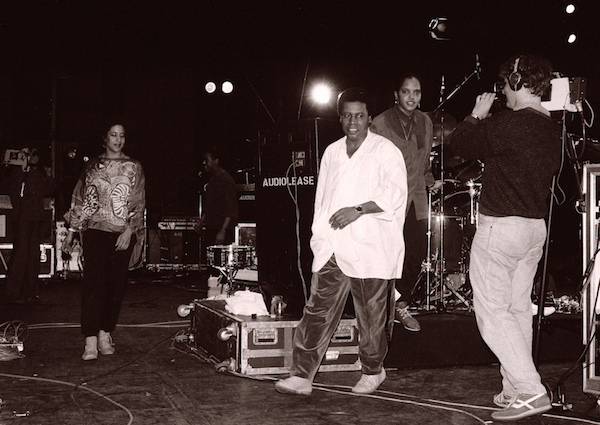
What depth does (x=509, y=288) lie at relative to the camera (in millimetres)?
3762

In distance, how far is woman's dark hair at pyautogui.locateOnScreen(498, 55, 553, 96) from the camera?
3.66 meters

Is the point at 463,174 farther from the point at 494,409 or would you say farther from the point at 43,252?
the point at 43,252

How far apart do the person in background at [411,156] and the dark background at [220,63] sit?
2.20 m

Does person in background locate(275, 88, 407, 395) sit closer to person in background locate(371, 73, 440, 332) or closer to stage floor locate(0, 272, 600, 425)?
stage floor locate(0, 272, 600, 425)

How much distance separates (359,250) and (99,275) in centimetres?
212

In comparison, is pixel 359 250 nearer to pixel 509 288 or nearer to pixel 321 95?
pixel 509 288

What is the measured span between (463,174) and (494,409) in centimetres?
175

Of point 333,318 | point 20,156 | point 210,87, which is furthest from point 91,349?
point 210,87

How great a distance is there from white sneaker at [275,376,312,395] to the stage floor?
0.05m

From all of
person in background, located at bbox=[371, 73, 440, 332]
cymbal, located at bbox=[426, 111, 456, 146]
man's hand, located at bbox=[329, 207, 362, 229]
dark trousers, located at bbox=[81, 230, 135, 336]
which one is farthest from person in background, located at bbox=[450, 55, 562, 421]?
cymbal, located at bbox=[426, 111, 456, 146]

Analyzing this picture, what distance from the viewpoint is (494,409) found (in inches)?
155

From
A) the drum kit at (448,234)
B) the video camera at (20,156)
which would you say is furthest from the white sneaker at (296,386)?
the video camera at (20,156)

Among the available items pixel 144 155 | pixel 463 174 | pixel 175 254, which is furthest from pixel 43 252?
pixel 463 174

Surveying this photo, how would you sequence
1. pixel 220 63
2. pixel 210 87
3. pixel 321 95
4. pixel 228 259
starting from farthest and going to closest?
1. pixel 220 63
2. pixel 210 87
3. pixel 321 95
4. pixel 228 259
